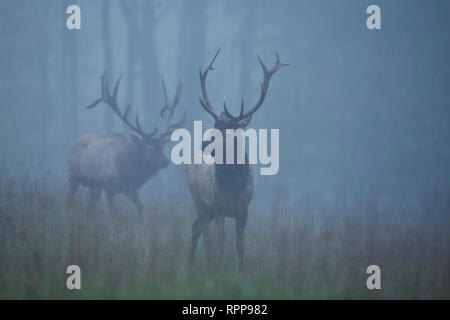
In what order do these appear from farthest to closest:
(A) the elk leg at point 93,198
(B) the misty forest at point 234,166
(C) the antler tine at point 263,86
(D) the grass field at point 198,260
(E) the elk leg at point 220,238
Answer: (A) the elk leg at point 93,198 < (C) the antler tine at point 263,86 < (E) the elk leg at point 220,238 < (B) the misty forest at point 234,166 < (D) the grass field at point 198,260

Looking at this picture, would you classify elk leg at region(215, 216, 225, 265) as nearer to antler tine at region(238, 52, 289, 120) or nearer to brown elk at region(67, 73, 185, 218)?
antler tine at region(238, 52, 289, 120)

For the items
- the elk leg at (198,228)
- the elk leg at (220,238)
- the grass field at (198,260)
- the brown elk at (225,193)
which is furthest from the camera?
the elk leg at (198,228)

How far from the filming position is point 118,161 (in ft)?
26.4

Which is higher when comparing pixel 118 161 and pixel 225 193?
pixel 118 161

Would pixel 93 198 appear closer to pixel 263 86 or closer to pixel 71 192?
pixel 71 192

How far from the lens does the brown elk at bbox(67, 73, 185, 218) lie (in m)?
7.92

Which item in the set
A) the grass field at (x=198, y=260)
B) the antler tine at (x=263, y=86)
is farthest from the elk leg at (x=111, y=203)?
the antler tine at (x=263, y=86)

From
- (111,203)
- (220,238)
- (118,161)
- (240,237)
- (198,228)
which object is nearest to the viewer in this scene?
(220,238)

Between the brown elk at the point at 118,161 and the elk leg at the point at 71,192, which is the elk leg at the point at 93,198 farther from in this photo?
the elk leg at the point at 71,192

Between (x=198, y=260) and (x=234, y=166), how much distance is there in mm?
1195

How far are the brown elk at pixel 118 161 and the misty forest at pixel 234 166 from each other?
4 centimetres

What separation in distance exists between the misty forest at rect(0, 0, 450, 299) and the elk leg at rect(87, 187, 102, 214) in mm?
35

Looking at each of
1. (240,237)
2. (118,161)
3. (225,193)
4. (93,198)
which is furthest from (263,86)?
(93,198)

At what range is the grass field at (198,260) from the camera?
4164 millimetres
